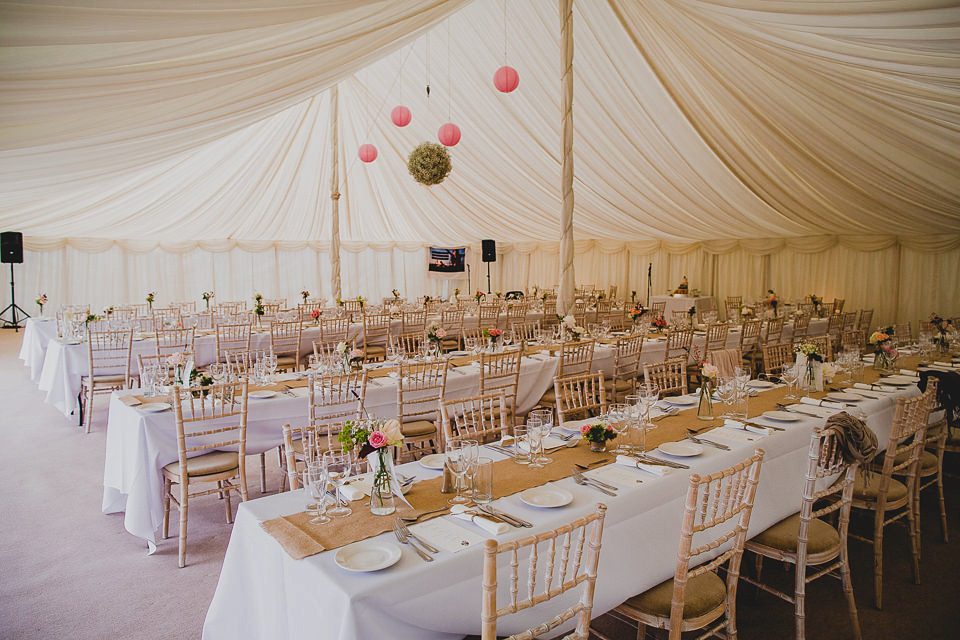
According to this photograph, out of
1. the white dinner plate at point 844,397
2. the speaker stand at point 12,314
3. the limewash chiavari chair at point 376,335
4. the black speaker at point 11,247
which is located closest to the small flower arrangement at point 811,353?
the white dinner plate at point 844,397

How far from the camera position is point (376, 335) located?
30.9 ft

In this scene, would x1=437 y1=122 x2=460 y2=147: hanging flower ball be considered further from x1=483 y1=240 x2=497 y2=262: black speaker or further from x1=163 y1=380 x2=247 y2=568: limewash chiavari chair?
x1=483 y1=240 x2=497 y2=262: black speaker

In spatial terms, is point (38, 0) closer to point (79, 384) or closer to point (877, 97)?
point (79, 384)

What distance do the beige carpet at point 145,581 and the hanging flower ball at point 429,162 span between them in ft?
19.3

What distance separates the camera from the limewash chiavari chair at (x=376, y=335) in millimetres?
8984

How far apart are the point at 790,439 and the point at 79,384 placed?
304 inches

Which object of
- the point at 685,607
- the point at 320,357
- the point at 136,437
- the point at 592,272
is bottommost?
the point at 685,607

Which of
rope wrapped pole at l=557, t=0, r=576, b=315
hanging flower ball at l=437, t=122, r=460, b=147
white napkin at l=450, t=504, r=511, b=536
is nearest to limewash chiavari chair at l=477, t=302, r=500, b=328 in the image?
rope wrapped pole at l=557, t=0, r=576, b=315

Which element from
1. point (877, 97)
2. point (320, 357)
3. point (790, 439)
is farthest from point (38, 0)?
point (877, 97)

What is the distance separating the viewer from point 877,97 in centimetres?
552

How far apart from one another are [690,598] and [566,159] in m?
6.45

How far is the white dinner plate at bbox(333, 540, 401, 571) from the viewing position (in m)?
2.00

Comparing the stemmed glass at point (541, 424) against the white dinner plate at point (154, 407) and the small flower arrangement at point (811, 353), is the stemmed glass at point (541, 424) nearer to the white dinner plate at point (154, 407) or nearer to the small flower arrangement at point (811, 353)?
the small flower arrangement at point (811, 353)

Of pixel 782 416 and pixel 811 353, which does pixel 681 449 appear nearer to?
pixel 782 416
